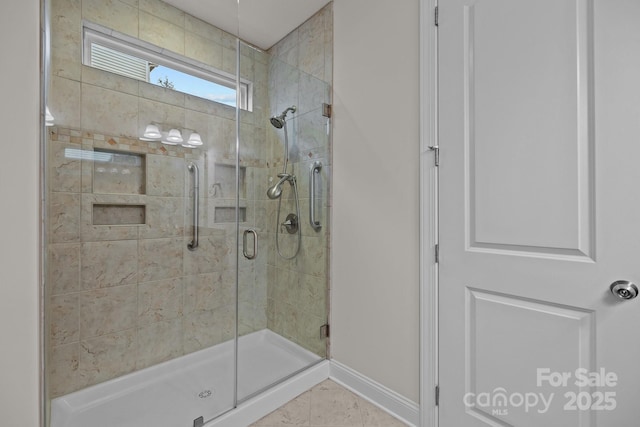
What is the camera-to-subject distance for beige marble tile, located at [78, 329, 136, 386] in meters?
1.65

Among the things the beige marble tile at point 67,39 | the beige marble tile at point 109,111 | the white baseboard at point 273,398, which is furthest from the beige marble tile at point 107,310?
the beige marble tile at point 67,39

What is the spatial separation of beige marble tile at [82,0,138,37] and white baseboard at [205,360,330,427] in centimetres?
217

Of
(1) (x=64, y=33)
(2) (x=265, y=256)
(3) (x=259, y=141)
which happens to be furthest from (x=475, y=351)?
(1) (x=64, y=33)

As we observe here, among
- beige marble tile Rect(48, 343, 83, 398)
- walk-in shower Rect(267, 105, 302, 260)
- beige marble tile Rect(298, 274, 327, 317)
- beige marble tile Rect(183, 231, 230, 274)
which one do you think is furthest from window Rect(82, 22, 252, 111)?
beige marble tile Rect(48, 343, 83, 398)

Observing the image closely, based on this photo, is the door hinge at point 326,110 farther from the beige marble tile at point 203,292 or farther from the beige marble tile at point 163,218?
the beige marble tile at point 203,292

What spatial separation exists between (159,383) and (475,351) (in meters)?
1.86

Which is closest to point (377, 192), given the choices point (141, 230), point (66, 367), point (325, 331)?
point (325, 331)

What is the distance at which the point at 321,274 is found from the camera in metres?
2.07

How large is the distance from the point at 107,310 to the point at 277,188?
1277 mm

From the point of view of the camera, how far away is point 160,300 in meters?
1.91

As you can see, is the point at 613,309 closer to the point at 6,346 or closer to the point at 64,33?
the point at 6,346

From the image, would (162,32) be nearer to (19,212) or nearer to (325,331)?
(19,212)

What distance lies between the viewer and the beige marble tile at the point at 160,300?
1.85m

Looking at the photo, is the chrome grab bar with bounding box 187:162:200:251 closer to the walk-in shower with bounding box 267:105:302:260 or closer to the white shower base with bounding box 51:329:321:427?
the walk-in shower with bounding box 267:105:302:260
